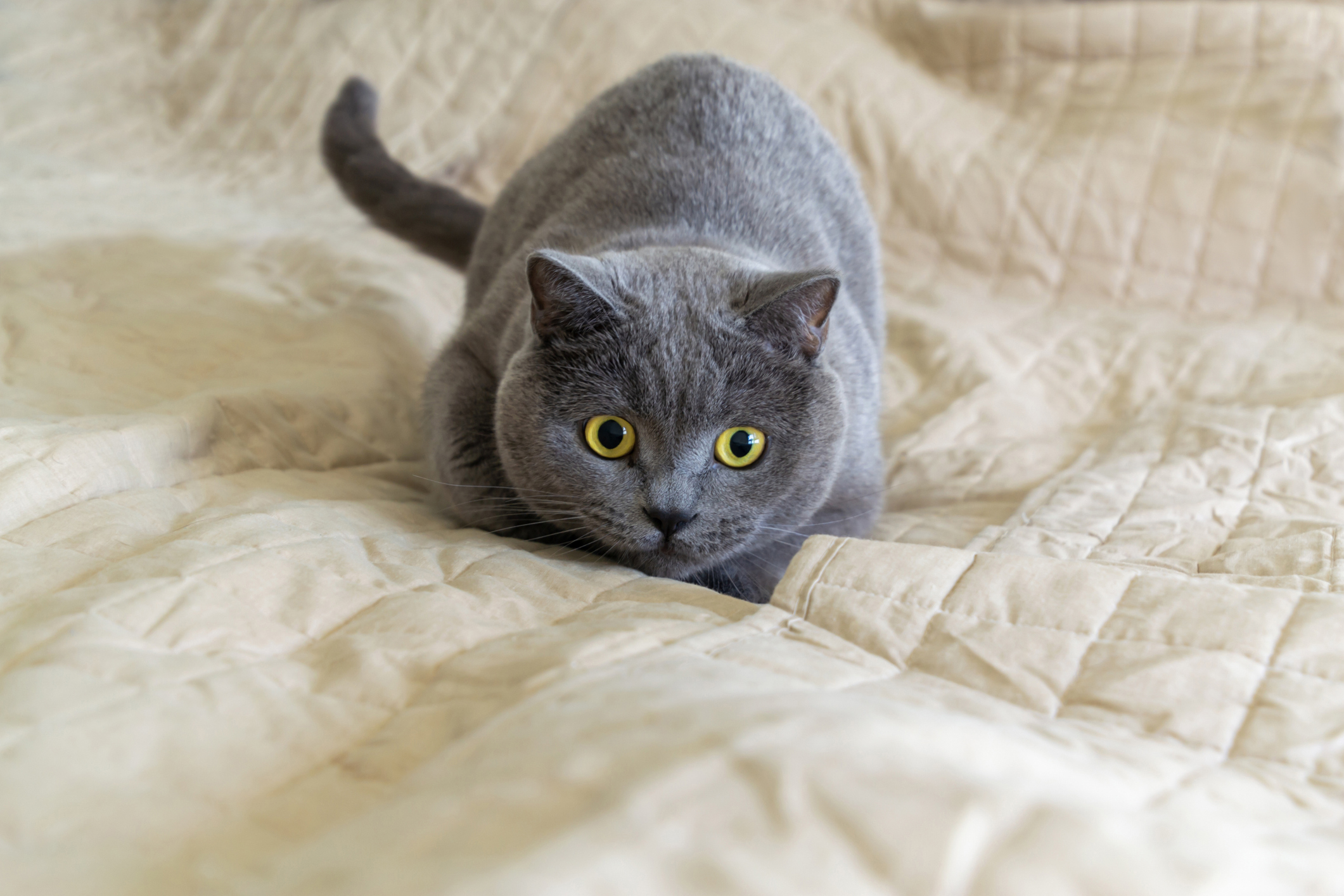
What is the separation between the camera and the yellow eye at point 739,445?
103 cm

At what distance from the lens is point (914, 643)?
0.75m

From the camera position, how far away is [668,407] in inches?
39.4

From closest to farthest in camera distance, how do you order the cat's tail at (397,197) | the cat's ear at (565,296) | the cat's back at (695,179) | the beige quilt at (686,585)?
the beige quilt at (686,585) < the cat's ear at (565,296) < the cat's back at (695,179) < the cat's tail at (397,197)

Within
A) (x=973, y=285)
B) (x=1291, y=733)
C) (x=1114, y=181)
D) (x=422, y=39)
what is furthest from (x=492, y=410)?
(x=422, y=39)

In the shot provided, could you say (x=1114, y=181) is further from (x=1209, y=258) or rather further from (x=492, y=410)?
(x=492, y=410)

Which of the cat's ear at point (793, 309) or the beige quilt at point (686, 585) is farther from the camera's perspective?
the cat's ear at point (793, 309)

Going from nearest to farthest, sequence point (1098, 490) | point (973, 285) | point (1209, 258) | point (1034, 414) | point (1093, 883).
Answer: point (1093, 883)
point (1098, 490)
point (1034, 414)
point (1209, 258)
point (973, 285)

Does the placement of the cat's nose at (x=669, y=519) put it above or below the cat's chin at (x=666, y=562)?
above

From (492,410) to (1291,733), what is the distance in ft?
3.28

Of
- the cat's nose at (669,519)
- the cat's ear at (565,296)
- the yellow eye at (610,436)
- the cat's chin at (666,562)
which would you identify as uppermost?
the cat's ear at (565,296)

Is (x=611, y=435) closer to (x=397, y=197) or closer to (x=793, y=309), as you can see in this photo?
(x=793, y=309)

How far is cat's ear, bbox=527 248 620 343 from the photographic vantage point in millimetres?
977

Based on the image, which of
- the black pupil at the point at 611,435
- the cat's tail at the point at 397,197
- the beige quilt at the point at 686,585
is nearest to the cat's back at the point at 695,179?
the cat's tail at the point at 397,197

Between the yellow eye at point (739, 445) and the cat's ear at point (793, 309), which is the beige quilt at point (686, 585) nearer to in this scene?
the yellow eye at point (739, 445)
